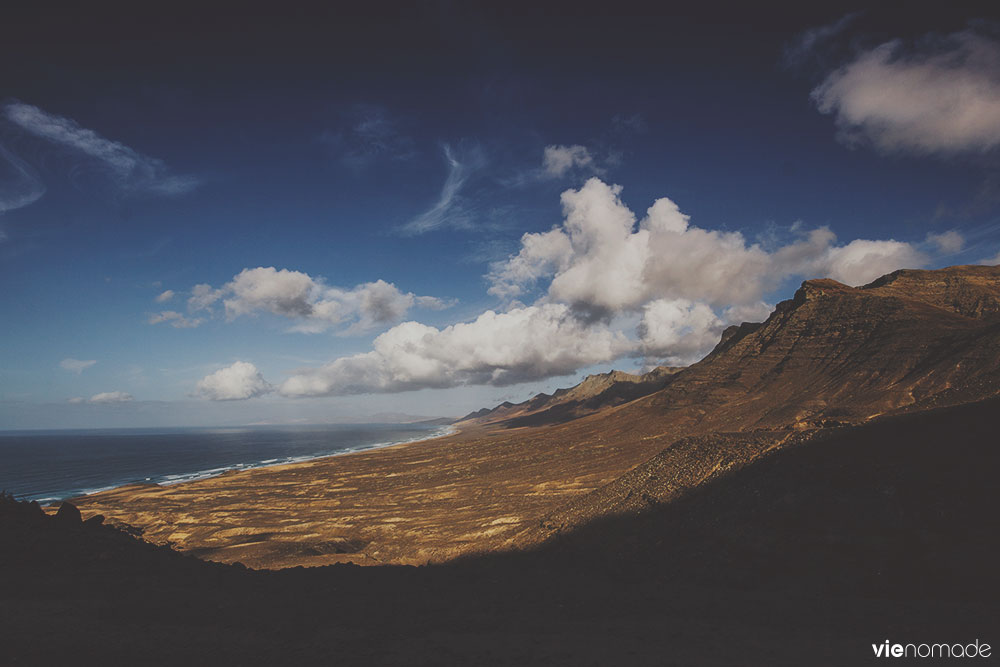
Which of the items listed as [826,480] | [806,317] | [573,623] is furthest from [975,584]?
[806,317]

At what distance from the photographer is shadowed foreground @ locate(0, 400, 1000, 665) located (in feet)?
34.9

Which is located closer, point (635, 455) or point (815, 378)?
point (635, 455)

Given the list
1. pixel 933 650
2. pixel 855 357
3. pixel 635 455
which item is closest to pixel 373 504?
pixel 635 455

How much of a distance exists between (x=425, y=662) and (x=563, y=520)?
74.5 feet

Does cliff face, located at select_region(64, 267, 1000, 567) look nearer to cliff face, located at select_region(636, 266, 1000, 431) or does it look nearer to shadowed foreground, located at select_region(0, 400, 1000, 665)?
cliff face, located at select_region(636, 266, 1000, 431)

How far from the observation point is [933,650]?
1003cm

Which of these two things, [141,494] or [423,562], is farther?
[141,494]

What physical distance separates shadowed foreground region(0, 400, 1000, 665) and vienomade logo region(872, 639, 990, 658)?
0.30m

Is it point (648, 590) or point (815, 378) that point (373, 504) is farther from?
point (815, 378)

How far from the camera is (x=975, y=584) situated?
1360cm

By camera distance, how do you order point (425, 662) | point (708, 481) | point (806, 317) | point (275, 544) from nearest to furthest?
point (425, 662) → point (708, 481) → point (275, 544) → point (806, 317)

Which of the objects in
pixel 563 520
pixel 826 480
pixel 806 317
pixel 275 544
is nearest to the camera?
pixel 826 480

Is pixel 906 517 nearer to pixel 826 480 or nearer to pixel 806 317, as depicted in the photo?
pixel 826 480

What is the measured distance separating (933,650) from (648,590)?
7967 mm
